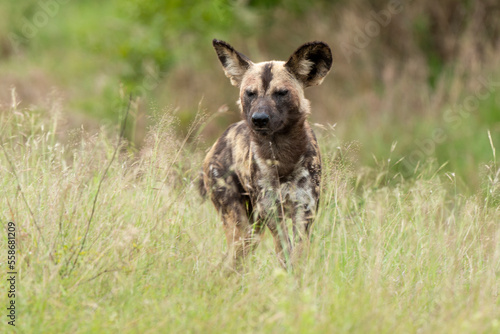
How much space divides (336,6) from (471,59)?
240 cm

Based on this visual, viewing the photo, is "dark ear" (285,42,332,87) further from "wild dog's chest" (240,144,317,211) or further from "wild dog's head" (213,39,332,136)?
"wild dog's chest" (240,144,317,211)

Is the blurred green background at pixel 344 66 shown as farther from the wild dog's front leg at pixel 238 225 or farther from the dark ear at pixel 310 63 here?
the wild dog's front leg at pixel 238 225

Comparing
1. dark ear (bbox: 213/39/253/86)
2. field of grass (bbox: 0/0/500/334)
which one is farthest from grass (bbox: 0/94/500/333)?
→ dark ear (bbox: 213/39/253/86)

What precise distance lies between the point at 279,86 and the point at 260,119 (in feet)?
1.13

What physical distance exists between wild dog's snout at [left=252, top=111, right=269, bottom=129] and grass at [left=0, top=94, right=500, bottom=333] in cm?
49

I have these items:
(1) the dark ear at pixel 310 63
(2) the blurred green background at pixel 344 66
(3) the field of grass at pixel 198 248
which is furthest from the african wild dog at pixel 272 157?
(2) the blurred green background at pixel 344 66

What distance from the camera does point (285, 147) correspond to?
490 centimetres

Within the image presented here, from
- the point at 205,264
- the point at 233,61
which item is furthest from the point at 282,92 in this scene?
the point at 205,264

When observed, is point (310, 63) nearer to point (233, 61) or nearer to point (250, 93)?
point (250, 93)

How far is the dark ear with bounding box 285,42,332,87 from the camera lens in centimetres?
496

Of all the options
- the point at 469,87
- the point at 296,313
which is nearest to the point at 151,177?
the point at 296,313

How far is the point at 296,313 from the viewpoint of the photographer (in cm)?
324

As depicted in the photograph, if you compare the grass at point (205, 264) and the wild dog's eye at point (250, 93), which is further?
the wild dog's eye at point (250, 93)

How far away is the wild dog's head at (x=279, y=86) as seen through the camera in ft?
15.7
